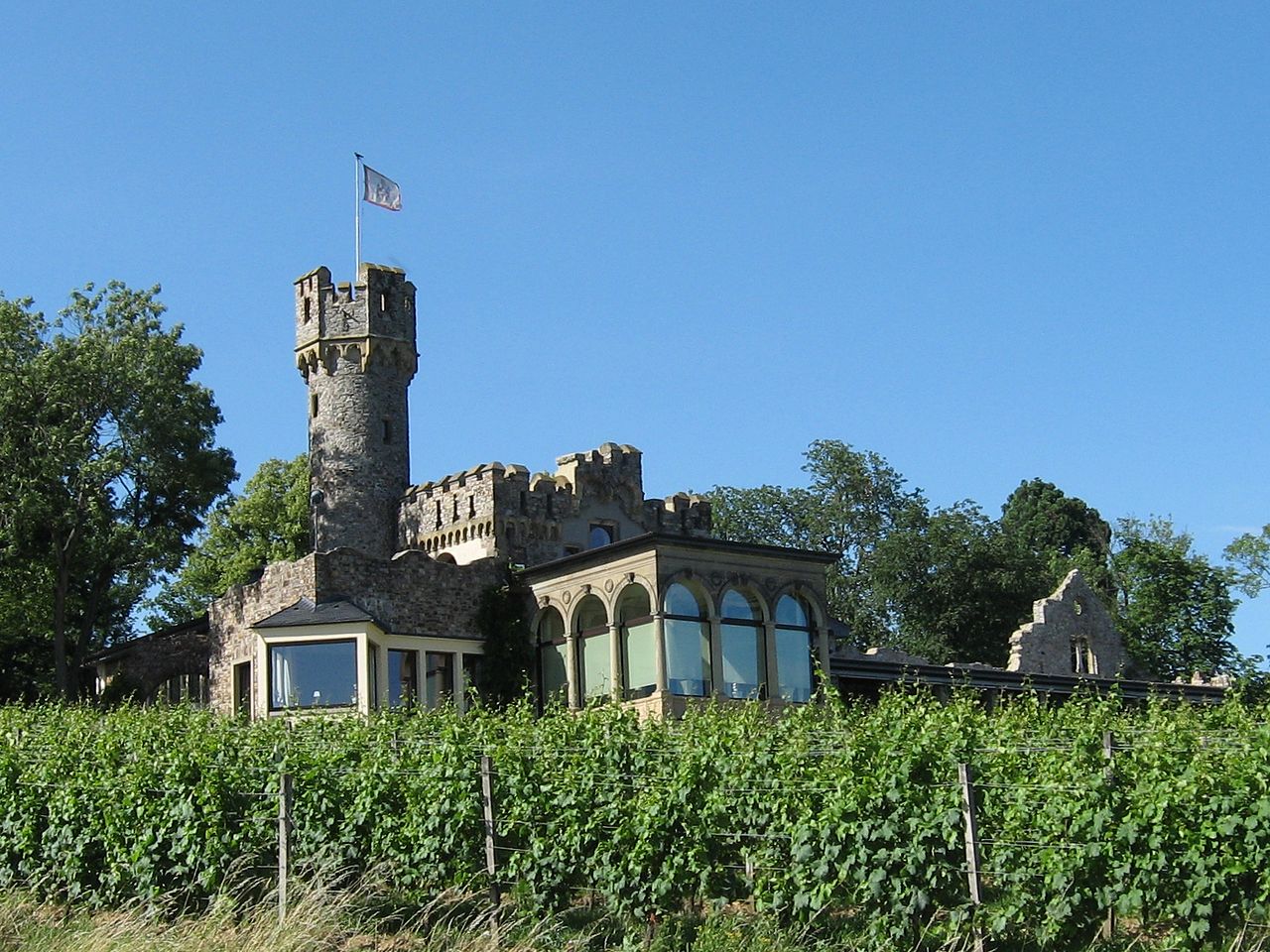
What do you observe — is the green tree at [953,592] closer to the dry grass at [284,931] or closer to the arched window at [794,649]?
the arched window at [794,649]

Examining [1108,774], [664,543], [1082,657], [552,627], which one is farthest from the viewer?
[1082,657]

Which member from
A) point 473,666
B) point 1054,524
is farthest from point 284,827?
point 1054,524

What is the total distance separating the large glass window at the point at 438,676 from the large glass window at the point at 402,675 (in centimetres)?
27

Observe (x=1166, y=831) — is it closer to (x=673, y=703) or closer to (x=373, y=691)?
(x=673, y=703)

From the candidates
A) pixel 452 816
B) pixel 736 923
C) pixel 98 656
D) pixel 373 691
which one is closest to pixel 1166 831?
pixel 736 923

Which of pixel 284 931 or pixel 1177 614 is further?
pixel 1177 614

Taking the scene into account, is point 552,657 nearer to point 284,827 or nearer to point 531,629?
point 531,629

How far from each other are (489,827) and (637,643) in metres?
12.9

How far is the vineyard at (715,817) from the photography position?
45.0 ft

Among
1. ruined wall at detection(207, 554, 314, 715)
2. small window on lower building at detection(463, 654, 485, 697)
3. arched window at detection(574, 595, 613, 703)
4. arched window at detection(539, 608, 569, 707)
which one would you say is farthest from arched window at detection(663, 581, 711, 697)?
ruined wall at detection(207, 554, 314, 715)

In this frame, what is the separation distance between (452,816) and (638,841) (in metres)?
2.06

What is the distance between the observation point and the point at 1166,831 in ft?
44.3

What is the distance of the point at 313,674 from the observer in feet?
98.0

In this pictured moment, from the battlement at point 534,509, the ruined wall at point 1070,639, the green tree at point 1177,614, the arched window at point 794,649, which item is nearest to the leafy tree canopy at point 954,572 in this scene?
the green tree at point 1177,614
